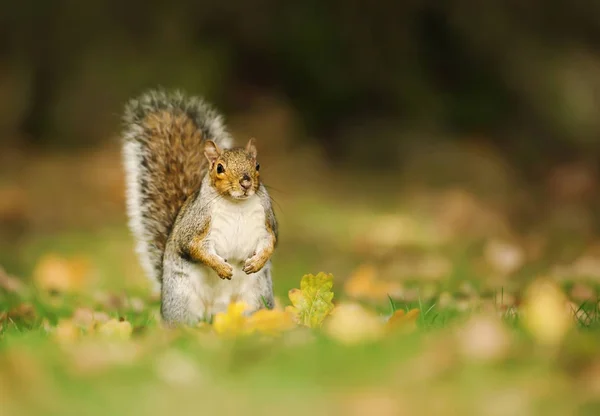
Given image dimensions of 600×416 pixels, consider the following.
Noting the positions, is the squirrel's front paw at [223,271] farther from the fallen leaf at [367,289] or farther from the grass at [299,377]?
the fallen leaf at [367,289]

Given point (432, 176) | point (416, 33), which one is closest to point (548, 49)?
point (416, 33)

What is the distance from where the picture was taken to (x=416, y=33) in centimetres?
988

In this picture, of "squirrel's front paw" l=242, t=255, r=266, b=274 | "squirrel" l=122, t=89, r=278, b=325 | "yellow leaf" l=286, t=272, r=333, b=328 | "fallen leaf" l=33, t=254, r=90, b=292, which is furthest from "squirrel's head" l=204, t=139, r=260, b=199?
"fallen leaf" l=33, t=254, r=90, b=292

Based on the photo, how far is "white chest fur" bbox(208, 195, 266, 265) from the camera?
11.0 ft

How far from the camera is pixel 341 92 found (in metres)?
9.96

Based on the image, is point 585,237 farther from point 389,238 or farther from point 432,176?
point 432,176

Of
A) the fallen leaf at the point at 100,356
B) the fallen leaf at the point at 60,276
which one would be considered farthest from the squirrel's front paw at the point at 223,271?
the fallen leaf at the point at 60,276

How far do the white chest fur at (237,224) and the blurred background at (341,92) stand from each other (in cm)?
461

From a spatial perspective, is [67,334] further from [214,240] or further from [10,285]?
[10,285]

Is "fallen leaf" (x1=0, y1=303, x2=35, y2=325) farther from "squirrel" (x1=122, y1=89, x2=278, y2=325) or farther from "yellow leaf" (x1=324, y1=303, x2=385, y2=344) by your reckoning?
"yellow leaf" (x1=324, y1=303, x2=385, y2=344)

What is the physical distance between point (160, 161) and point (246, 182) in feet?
2.83

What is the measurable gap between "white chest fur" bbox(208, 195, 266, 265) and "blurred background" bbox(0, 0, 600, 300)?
4612 millimetres

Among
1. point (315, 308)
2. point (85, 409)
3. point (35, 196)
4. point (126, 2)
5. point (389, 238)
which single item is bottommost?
point (85, 409)

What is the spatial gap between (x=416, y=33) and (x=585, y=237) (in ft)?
12.0
